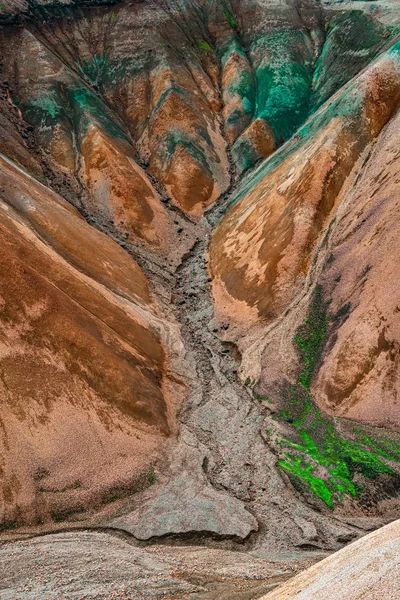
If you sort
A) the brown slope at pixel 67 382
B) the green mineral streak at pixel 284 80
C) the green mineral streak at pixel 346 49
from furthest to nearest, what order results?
the green mineral streak at pixel 284 80, the green mineral streak at pixel 346 49, the brown slope at pixel 67 382

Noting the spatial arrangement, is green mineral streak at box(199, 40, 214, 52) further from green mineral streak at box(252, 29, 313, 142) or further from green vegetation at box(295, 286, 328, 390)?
green vegetation at box(295, 286, 328, 390)

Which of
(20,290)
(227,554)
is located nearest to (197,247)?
(20,290)

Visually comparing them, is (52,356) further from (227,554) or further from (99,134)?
(99,134)

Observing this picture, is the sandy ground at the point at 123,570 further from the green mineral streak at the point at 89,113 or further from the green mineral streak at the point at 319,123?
the green mineral streak at the point at 89,113

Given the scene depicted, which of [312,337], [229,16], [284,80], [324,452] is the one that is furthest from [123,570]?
[229,16]

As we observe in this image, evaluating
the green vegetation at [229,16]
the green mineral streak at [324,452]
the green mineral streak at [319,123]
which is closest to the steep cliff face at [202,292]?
the green mineral streak at [324,452]

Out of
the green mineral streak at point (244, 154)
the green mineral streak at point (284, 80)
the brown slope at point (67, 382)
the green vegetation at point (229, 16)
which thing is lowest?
the brown slope at point (67, 382)

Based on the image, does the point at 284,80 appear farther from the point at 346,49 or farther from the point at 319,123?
the point at 319,123
